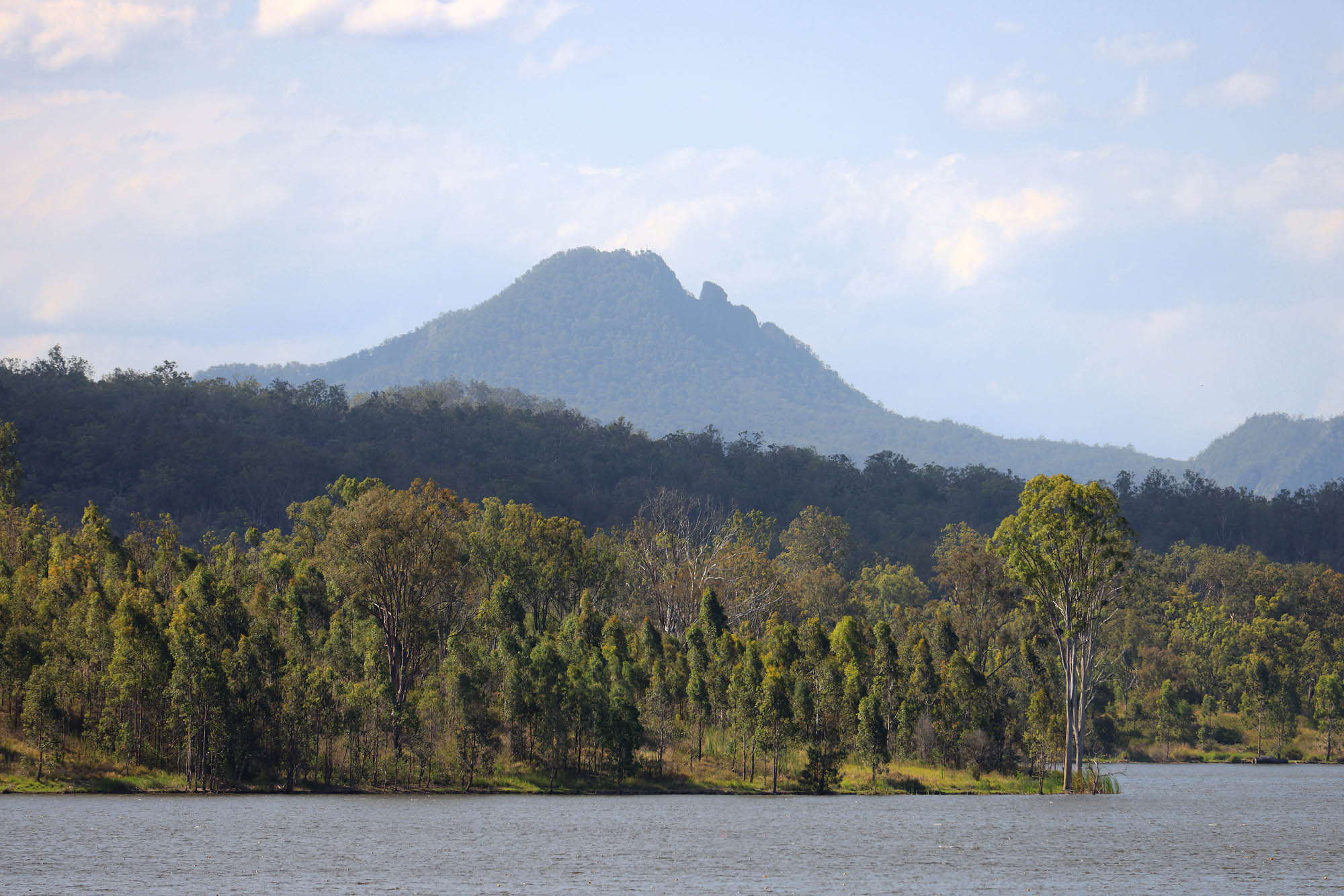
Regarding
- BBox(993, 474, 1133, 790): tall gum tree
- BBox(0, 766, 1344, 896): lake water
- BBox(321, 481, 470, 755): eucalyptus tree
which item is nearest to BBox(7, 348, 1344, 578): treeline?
BBox(321, 481, 470, 755): eucalyptus tree

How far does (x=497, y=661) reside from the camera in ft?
229

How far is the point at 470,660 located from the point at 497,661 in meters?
1.42

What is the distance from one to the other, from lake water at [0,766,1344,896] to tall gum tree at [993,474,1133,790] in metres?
8.92

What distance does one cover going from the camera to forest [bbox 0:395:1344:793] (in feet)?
207

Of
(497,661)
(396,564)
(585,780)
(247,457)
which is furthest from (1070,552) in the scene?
(247,457)

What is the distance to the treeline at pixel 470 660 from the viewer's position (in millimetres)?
63125

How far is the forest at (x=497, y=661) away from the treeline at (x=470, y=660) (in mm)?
160

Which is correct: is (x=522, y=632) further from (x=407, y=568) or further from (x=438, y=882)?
(x=438, y=882)

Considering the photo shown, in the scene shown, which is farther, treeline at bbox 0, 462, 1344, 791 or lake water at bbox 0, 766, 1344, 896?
treeline at bbox 0, 462, 1344, 791

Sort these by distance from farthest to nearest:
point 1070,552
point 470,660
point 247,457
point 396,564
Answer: point 247,457
point 396,564
point 470,660
point 1070,552

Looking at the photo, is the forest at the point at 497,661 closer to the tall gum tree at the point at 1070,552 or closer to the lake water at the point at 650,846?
the tall gum tree at the point at 1070,552

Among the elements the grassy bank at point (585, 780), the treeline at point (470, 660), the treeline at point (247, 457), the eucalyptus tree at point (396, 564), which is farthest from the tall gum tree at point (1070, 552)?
the treeline at point (247, 457)

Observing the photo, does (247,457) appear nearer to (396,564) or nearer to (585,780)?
(396,564)

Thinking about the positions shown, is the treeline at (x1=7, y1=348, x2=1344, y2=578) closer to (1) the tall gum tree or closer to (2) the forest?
(2) the forest
